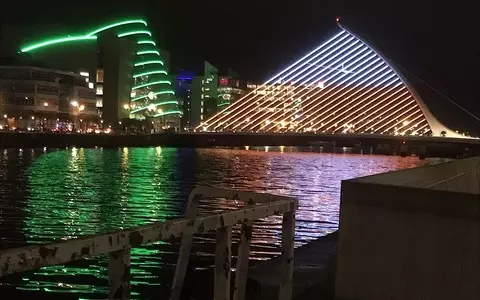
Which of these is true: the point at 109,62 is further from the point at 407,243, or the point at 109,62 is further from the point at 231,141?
the point at 407,243

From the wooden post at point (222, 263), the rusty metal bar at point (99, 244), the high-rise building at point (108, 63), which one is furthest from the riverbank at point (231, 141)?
the rusty metal bar at point (99, 244)

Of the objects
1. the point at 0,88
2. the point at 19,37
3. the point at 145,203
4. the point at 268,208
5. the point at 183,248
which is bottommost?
the point at 145,203

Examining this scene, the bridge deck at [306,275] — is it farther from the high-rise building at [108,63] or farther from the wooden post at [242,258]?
→ the high-rise building at [108,63]

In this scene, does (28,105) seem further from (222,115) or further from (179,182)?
(179,182)

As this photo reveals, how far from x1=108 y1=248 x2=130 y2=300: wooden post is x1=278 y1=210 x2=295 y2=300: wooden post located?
198cm

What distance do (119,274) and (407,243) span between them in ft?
11.2

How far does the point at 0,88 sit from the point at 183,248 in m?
101

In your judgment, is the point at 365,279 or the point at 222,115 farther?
the point at 222,115

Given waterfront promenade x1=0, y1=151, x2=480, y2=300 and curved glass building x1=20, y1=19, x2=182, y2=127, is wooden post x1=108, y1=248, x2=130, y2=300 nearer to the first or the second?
waterfront promenade x1=0, y1=151, x2=480, y2=300

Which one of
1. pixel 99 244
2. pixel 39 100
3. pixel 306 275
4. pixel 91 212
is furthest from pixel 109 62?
pixel 99 244

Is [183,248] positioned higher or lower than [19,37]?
lower

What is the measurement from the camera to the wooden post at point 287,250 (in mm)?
5359

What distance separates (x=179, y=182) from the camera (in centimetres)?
3566

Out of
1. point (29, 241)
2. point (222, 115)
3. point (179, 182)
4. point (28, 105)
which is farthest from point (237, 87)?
point (29, 241)
